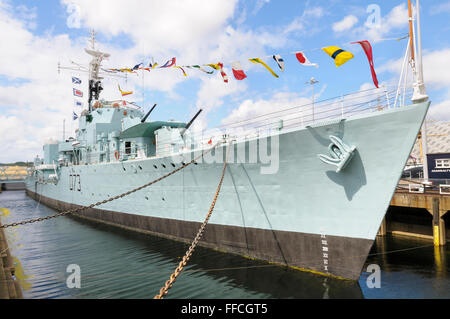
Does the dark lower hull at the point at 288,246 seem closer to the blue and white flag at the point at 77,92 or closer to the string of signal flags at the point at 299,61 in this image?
the string of signal flags at the point at 299,61

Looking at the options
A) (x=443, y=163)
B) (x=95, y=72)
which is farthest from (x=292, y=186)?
→ (x=95, y=72)

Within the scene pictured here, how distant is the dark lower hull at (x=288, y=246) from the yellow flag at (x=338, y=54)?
4295 mm

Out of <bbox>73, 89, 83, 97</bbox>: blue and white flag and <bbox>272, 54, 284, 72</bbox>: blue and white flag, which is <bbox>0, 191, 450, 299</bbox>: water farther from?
<bbox>73, 89, 83, 97</bbox>: blue and white flag

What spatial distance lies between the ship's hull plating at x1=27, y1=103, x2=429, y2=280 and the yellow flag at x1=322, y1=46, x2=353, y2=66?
1.36 m

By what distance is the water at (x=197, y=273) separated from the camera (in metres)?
6.71

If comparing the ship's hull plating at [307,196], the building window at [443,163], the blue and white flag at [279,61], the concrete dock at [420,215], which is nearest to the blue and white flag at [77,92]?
the ship's hull plating at [307,196]

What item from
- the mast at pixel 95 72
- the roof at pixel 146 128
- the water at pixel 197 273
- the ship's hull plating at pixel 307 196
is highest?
the mast at pixel 95 72

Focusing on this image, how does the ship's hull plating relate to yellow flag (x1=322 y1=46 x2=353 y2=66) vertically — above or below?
below

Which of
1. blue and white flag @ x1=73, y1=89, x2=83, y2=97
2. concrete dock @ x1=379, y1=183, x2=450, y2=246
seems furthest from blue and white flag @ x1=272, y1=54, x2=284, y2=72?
blue and white flag @ x1=73, y1=89, x2=83, y2=97

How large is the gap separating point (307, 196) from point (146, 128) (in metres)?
9.06

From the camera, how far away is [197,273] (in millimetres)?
7980

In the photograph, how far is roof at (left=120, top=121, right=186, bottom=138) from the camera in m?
13.0
